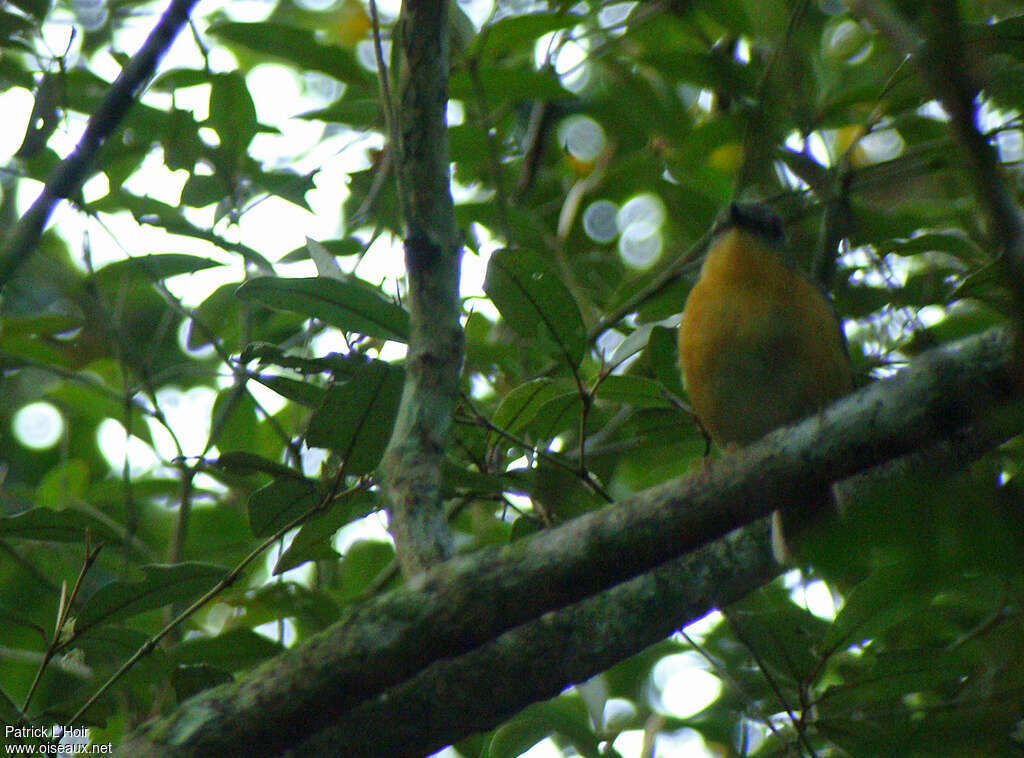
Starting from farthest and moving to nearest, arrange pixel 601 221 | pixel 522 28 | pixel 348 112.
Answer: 1. pixel 601 221
2. pixel 348 112
3. pixel 522 28

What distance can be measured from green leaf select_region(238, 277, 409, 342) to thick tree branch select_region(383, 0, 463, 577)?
0.35m

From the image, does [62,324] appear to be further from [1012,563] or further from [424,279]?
[1012,563]

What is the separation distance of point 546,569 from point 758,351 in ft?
5.32

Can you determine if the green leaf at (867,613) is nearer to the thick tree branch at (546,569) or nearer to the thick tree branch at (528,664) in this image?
the thick tree branch at (528,664)

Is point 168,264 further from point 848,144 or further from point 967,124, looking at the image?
point 848,144

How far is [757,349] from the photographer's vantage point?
125 inches

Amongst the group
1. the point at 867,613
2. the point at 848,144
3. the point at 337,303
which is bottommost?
the point at 867,613

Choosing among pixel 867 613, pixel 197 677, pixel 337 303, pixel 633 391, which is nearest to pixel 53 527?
pixel 197 677

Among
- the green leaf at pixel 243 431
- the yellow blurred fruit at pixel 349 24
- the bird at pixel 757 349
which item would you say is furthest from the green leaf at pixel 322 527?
the yellow blurred fruit at pixel 349 24

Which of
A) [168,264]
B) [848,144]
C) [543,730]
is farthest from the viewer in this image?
[848,144]

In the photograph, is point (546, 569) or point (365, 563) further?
point (365, 563)

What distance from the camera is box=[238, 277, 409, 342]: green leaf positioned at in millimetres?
Result: 2598

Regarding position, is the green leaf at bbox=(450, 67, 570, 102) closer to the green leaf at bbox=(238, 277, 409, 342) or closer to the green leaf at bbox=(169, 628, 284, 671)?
the green leaf at bbox=(238, 277, 409, 342)

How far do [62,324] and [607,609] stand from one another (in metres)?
2.84
